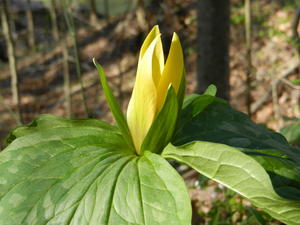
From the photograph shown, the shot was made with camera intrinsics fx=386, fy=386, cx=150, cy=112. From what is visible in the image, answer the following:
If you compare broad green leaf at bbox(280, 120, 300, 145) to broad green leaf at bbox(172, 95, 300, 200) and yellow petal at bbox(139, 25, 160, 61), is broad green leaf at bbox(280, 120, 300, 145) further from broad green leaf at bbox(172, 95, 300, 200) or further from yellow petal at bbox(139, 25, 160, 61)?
yellow petal at bbox(139, 25, 160, 61)

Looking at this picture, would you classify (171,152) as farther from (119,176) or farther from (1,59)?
(1,59)

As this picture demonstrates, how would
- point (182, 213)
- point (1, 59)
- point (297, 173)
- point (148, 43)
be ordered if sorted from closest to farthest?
point (182, 213) < point (297, 173) < point (148, 43) < point (1, 59)

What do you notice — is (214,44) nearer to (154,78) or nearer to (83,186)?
(154,78)

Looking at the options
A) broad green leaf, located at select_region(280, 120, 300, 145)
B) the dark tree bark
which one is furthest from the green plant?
the dark tree bark

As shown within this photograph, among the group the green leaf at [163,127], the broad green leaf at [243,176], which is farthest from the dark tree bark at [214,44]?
the broad green leaf at [243,176]

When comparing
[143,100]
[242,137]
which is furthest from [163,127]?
[242,137]

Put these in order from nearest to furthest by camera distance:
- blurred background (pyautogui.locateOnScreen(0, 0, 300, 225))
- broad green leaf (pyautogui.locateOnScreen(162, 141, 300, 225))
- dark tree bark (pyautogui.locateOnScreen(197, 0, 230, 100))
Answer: broad green leaf (pyautogui.locateOnScreen(162, 141, 300, 225)) < blurred background (pyautogui.locateOnScreen(0, 0, 300, 225)) < dark tree bark (pyautogui.locateOnScreen(197, 0, 230, 100))

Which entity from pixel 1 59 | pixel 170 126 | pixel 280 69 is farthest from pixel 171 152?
pixel 1 59

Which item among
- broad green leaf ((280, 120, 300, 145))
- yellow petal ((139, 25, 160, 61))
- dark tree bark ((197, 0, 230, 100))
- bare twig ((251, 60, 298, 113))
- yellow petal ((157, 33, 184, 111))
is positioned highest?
yellow petal ((139, 25, 160, 61))
